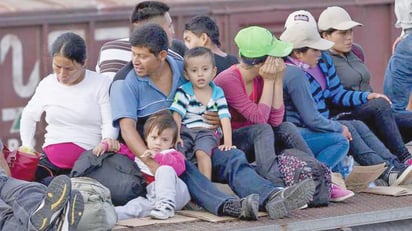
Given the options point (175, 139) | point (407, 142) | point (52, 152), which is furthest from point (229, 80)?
point (407, 142)

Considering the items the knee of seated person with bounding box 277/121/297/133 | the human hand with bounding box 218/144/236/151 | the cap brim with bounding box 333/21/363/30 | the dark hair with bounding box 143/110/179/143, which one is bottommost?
the human hand with bounding box 218/144/236/151

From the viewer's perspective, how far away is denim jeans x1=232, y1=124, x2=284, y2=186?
6.82 m

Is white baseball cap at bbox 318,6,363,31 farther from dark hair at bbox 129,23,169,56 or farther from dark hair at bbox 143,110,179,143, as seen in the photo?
dark hair at bbox 143,110,179,143

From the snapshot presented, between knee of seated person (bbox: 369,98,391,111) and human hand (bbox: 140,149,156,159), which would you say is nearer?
human hand (bbox: 140,149,156,159)

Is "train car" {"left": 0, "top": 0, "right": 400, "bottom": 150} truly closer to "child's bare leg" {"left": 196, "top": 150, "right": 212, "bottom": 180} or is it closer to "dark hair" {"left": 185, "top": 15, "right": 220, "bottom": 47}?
"dark hair" {"left": 185, "top": 15, "right": 220, "bottom": 47}

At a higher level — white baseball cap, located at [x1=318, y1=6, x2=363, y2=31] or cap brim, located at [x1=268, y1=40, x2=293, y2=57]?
white baseball cap, located at [x1=318, y1=6, x2=363, y2=31]

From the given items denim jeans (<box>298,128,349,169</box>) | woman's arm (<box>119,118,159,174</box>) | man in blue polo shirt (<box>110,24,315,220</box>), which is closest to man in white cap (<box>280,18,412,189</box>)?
denim jeans (<box>298,128,349,169</box>)

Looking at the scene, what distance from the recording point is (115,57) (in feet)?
23.6

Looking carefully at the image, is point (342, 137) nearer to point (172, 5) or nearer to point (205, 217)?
point (205, 217)

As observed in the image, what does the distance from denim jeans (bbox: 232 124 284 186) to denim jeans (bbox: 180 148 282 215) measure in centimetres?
12

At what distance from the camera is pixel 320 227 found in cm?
616

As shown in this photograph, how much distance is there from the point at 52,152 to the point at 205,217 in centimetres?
92

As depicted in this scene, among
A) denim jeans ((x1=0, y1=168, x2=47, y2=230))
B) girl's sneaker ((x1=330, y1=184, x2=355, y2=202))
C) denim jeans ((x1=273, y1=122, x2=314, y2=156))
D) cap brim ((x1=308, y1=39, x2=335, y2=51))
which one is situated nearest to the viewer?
denim jeans ((x1=0, y1=168, x2=47, y2=230))

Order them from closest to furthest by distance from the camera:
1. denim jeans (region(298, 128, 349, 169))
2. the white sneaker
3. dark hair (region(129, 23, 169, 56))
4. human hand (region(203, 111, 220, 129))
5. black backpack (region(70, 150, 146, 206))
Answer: the white sneaker → black backpack (region(70, 150, 146, 206)) → dark hair (region(129, 23, 169, 56)) → human hand (region(203, 111, 220, 129)) → denim jeans (region(298, 128, 349, 169))
